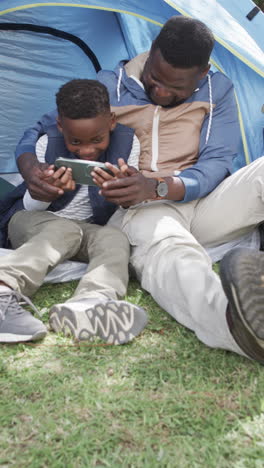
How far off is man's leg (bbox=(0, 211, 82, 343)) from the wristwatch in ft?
1.00

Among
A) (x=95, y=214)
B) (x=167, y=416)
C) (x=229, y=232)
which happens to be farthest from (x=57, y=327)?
(x=229, y=232)

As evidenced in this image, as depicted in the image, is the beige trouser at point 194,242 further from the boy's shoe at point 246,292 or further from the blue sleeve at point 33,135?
the blue sleeve at point 33,135

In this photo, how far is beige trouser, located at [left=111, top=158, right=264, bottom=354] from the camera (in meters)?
1.53

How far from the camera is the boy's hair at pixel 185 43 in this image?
80.9 inches

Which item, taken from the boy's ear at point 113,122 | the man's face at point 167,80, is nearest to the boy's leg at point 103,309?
the boy's ear at point 113,122

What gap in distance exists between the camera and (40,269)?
1775 mm

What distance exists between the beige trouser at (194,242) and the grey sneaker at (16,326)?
1.29ft

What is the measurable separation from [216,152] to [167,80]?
32 cm

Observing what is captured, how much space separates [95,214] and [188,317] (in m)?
0.70

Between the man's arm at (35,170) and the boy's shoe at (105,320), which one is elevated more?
the boy's shoe at (105,320)

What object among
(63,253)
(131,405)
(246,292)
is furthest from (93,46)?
(131,405)

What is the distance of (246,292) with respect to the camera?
1288 millimetres

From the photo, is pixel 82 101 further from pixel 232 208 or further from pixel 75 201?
pixel 232 208

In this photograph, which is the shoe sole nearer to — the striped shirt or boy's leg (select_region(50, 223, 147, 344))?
boy's leg (select_region(50, 223, 147, 344))
